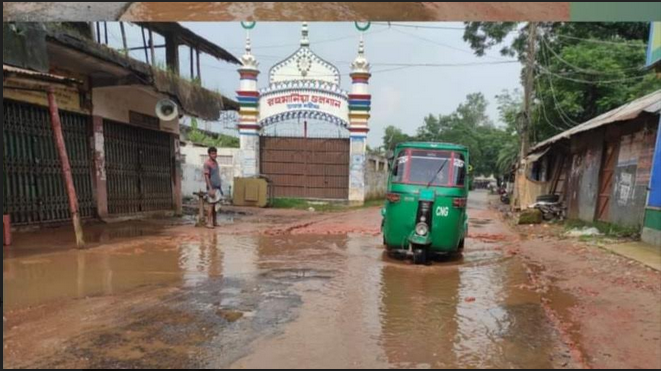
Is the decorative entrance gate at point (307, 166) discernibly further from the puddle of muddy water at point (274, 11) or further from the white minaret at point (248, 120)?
the puddle of muddy water at point (274, 11)

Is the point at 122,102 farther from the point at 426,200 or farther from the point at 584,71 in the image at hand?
the point at 584,71

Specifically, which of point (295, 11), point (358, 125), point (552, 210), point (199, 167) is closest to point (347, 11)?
point (295, 11)

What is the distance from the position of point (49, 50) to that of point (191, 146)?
14.3 m

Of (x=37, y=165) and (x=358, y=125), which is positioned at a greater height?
(x=358, y=125)

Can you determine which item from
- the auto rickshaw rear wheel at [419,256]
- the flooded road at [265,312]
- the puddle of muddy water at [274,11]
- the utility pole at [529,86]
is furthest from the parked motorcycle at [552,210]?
the puddle of muddy water at [274,11]

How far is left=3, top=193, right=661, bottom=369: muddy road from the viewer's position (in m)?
3.67

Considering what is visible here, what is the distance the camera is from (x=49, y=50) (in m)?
8.80

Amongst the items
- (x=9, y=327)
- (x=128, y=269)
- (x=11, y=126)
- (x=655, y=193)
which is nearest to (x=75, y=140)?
(x=11, y=126)

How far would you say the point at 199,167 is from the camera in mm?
22875

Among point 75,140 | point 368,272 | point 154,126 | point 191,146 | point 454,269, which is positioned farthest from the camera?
point 191,146

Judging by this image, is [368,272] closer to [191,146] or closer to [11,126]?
[11,126]

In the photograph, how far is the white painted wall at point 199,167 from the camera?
22328mm

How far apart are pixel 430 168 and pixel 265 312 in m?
4.24

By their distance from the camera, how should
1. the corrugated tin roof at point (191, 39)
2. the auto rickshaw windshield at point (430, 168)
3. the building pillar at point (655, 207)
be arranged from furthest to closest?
the corrugated tin roof at point (191, 39) < the building pillar at point (655, 207) < the auto rickshaw windshield at point (430, 168)
